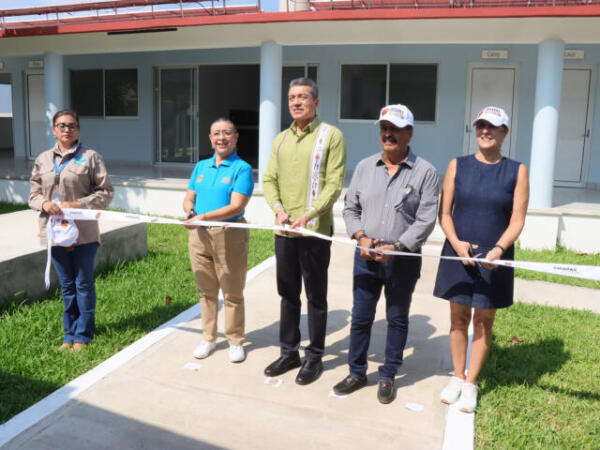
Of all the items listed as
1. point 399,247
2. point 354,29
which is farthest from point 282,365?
point 354,29

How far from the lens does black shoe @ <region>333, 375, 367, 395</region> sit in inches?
147

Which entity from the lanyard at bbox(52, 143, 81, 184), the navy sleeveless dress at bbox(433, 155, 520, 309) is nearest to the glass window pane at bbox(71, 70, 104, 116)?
the lanyard at bbox(52, 143, 81, 184)

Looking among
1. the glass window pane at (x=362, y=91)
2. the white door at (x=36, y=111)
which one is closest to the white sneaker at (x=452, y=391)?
the glass window pane at (x=362, y=91)

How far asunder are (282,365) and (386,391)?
30.7 inches

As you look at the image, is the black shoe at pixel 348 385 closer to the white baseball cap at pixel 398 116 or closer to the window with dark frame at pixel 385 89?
the white baseball cap at pixel 398 116

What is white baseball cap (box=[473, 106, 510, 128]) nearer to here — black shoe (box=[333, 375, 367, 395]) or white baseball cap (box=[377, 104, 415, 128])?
white baseball cap (box=[377, 104, 415, 128])

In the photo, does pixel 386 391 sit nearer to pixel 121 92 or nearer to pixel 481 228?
pixel 481 228

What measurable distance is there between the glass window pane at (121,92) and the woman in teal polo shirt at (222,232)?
1087 centimetres

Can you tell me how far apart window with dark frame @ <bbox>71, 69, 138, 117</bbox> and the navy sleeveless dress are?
39.3ft

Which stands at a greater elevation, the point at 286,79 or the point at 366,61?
the point at 366,61

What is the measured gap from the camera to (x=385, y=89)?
39.7 ft

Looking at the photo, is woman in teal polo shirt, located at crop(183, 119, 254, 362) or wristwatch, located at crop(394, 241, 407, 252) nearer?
wristwatch, located at crop(394, 241, 407, 252)

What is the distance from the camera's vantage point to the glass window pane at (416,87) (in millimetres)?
11859

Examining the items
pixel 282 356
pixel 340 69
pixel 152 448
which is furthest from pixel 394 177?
pixel 340 69
